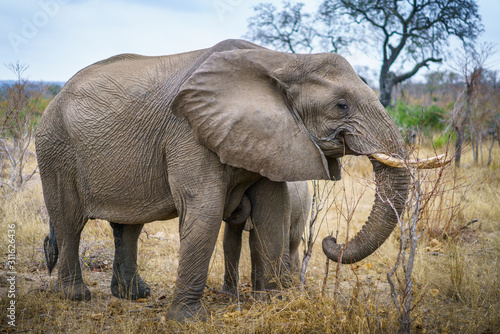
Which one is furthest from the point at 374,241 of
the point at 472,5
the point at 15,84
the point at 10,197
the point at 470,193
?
the point at 472,5

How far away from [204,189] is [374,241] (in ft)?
4.21

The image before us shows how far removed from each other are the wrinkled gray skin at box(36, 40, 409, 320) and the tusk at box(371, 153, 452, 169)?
0.08 m

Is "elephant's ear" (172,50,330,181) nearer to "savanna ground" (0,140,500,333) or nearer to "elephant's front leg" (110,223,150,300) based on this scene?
"savanna ground" (0,140,500,333)

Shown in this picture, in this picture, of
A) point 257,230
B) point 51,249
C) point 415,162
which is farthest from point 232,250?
point 415,162

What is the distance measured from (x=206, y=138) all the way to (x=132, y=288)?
2.17 metres

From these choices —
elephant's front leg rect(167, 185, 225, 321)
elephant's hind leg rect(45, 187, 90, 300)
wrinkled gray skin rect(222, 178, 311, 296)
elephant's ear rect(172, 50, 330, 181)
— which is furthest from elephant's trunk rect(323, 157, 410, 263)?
elephant's hind leg rect(45, 187, 90, 300)

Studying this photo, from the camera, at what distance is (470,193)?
807 cm

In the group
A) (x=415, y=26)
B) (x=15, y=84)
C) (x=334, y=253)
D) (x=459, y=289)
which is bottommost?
(x=459, y=289)

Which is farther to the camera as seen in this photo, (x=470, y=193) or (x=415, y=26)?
(x=415, y=26)

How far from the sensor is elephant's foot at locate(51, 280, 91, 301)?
179 inches

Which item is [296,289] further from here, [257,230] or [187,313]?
[187,313]

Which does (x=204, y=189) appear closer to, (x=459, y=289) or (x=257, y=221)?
(x=257, y=221)

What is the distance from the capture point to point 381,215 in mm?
3488

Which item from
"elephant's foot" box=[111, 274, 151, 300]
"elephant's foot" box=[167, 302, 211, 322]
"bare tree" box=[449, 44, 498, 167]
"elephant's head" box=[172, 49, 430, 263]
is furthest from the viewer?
"bare tree" box=[449, 44, 498, 167]
